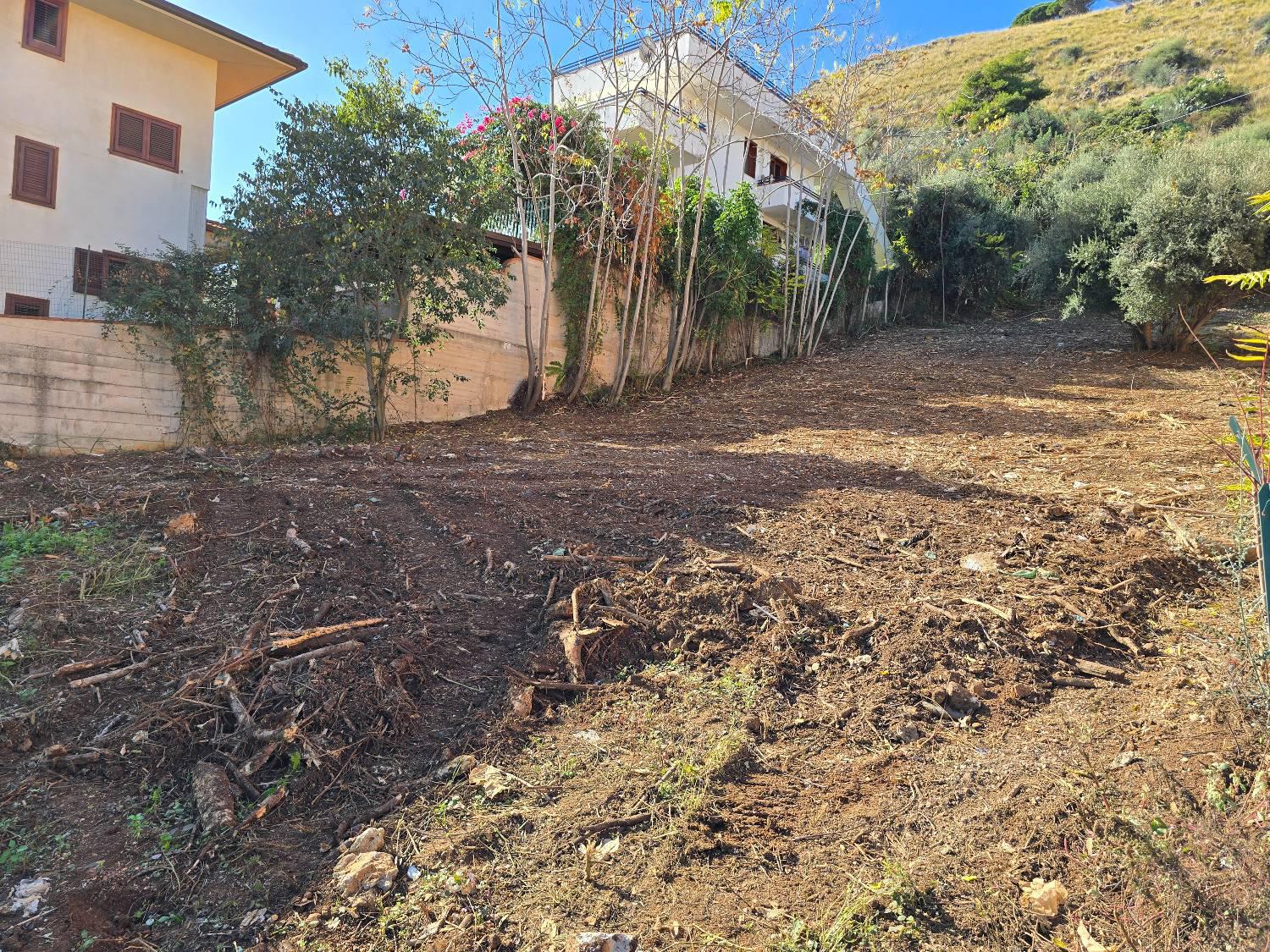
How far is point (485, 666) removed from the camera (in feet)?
12.3

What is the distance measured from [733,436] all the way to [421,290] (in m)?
4.13

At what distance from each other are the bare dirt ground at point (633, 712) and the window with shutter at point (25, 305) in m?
5.52

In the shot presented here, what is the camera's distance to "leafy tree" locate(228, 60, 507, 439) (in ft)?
29.6

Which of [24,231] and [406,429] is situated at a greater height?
[24,231]

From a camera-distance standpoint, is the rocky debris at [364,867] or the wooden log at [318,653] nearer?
the rocky debris at [364,867]

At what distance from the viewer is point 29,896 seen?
249cm

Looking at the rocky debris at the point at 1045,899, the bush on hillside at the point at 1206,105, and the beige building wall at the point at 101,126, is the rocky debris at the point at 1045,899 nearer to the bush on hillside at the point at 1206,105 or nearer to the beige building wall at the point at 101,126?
the beige building wall at the point at 101,126

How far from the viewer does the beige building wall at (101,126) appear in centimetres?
1127

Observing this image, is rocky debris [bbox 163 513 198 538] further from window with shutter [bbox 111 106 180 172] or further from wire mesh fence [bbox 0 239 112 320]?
window with shutter [bbox 111 106 180 172]

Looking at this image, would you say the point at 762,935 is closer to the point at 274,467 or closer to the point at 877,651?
the point at 877,651

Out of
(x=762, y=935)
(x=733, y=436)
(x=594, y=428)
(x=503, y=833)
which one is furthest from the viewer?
(x=594, y=428)

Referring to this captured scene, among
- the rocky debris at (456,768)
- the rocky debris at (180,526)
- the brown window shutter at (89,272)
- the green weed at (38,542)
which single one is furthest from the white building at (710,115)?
the rocky debris at (456,768)

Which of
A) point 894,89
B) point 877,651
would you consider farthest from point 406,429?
point 894,89

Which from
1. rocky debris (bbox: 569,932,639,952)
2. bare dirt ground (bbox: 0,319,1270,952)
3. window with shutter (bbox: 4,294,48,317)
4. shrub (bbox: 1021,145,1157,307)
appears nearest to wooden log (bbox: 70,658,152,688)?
bare dirt ground (bbox: 0,319,1270,952)
